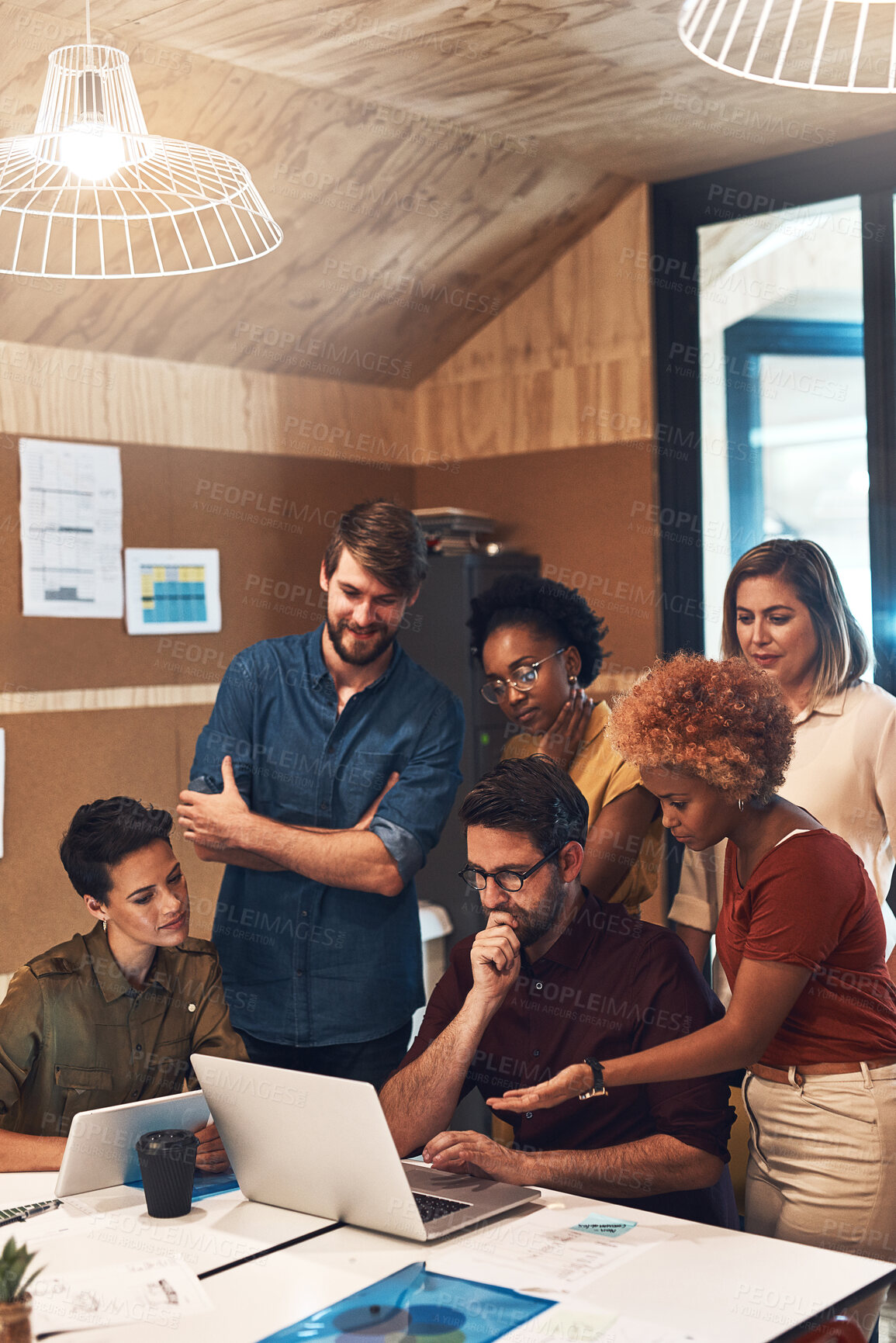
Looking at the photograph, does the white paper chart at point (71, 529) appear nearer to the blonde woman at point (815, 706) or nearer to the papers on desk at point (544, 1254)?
the blonde woman at point (815, 706)

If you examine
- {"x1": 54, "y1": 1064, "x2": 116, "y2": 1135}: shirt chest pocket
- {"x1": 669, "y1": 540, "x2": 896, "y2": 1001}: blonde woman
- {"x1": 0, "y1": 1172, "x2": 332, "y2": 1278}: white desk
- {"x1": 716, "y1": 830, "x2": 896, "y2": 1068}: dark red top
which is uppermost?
{"x1": 669, "y1": 540, "x2": 896, "y2": 1001}: blonde woman

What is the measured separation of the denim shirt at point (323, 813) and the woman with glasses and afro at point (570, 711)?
167 millimetres

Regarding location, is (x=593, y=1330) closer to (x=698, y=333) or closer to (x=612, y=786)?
(x=612, y=786)

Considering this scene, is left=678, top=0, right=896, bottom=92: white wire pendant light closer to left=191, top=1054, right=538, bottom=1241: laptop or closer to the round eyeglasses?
the round eyeglasses

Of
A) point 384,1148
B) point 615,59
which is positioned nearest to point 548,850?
point 384,1148

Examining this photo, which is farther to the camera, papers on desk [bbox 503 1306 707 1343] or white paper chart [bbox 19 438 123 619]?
white paper chart [bbox 19 438 123 619]

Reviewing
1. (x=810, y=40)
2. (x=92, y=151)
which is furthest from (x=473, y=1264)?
(x=810, y=40)

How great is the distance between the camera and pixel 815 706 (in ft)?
8.91

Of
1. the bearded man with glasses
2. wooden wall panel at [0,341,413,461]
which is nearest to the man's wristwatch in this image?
the bearded man with glasses

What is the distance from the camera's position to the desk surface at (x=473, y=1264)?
152 centimetres

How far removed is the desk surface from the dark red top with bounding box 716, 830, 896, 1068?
34cm

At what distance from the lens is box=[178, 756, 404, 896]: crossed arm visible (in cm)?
265

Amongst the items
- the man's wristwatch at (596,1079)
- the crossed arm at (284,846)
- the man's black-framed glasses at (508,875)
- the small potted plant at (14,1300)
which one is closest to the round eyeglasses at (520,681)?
the crossed arm at (284,846)

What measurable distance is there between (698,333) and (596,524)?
24.9 inches
